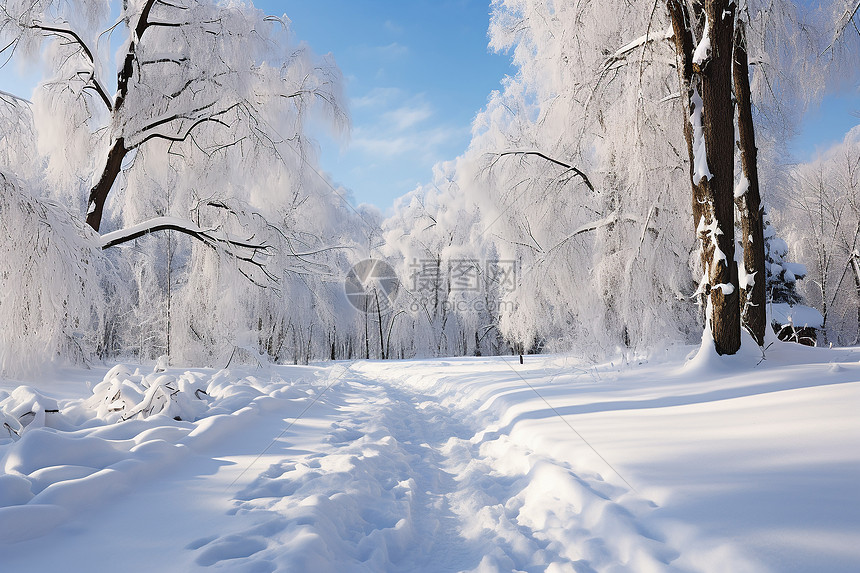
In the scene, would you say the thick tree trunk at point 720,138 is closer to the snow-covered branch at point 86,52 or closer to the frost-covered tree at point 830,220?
the snow-covered branch at point 86,52

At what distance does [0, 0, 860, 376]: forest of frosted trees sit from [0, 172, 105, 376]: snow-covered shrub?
0.06 ft

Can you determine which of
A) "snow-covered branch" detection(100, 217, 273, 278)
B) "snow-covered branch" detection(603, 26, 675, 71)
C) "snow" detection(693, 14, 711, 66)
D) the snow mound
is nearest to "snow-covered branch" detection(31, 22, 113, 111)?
"snow-covered branch" detection(100, 217, 273, 278)

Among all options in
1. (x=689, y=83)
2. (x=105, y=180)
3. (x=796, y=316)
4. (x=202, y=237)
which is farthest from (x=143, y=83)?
(x=796, y=316)

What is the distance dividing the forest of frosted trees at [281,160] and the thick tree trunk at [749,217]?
25 cm

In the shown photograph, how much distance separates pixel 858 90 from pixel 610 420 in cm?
685

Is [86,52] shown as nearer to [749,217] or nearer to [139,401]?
[139,401]

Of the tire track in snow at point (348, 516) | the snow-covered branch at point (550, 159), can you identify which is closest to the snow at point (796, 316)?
the snow-covered branch at point (550, 159)

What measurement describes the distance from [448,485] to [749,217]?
5.73 meters

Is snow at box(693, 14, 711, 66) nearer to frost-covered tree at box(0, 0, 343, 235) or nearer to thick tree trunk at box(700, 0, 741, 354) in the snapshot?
thick tree trunk at box(700, 0, 741, 354)

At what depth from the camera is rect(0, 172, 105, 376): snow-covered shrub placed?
4.02 meters

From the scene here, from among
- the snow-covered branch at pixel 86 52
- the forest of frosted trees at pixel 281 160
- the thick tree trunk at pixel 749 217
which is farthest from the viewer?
the snow-covered branch at pixel 86 52

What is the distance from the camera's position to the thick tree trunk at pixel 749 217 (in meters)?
5.80

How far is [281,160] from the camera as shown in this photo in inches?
328

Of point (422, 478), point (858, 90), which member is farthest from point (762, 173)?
point (422, 478)
